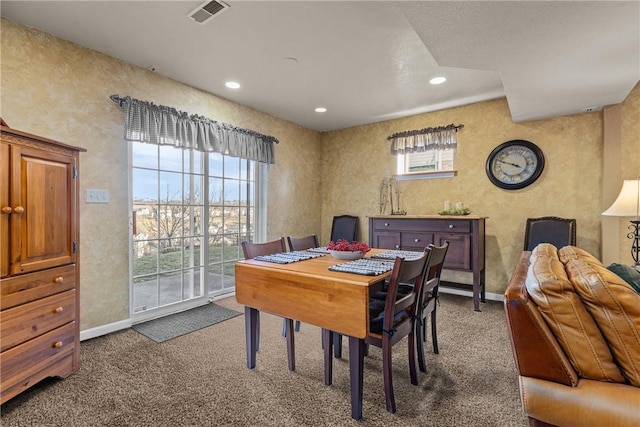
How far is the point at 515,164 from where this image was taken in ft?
12.1

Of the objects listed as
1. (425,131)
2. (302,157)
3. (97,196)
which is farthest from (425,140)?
(97,196)

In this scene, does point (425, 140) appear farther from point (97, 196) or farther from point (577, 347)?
point (97, 196)

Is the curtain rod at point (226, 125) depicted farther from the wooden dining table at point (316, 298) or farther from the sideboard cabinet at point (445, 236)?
the wooden dining table at point (316, 298)

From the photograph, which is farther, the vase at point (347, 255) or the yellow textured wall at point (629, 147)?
the yellow textured wall at point (629, 147)

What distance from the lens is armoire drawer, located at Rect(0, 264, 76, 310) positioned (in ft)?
5.53

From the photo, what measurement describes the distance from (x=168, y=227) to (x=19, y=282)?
Result: 1.59 m

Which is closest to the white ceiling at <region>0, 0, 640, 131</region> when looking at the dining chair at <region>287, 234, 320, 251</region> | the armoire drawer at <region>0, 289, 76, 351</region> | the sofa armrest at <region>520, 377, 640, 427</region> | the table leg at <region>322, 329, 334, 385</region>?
the dining chair at <region>287, 234, 320, 251</region>

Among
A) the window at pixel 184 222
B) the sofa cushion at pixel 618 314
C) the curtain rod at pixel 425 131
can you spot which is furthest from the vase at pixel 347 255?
the curtain rod at pixel 425 131

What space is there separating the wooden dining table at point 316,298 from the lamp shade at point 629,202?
7.05 feet

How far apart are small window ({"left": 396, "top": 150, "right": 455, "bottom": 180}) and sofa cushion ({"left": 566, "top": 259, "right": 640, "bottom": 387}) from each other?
10.7 ft

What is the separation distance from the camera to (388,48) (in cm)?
260

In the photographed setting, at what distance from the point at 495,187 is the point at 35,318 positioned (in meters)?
4.42

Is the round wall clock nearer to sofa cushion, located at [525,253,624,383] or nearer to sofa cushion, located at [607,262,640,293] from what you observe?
sofa cushion, located at [607,262,640,293]

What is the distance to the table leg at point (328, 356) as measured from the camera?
Result: 71.3 inches
